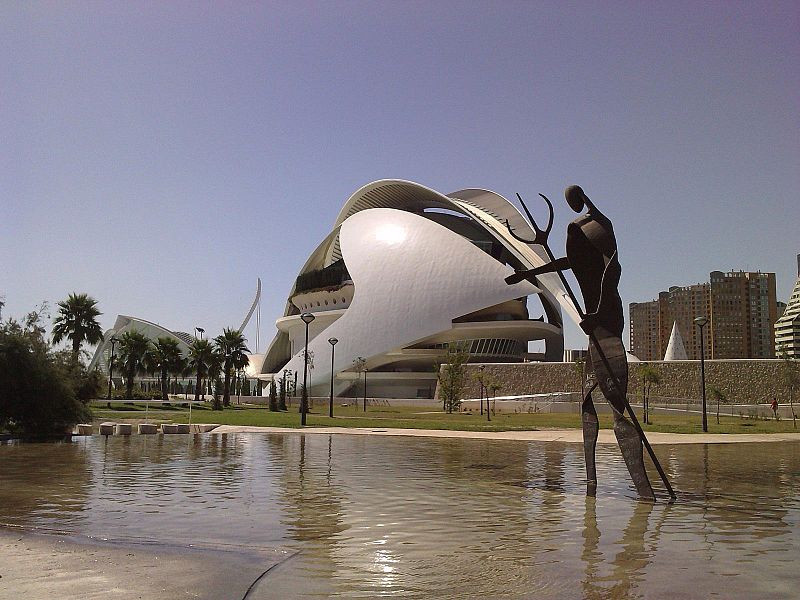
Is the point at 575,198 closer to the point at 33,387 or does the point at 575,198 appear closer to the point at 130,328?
the point at 33,387

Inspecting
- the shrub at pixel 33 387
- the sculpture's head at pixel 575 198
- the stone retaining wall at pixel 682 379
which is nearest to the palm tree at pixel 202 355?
the stone retaining wall at pixel 682 379

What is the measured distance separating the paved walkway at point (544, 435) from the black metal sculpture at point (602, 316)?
1094 cm

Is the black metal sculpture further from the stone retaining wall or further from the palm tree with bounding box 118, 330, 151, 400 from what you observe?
the palm tree with bounding box 118, 330, 151, 400

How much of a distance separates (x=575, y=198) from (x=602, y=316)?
6.12 ft

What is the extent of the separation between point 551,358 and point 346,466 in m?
53.1

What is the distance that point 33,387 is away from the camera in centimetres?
2352

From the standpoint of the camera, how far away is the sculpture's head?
1137cm

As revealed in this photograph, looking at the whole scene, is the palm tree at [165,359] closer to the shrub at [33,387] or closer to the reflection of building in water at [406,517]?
the shrub at [33,387]

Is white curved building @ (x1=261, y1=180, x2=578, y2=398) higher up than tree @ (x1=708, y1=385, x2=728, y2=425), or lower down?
higher up

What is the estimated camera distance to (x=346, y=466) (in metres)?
15.0

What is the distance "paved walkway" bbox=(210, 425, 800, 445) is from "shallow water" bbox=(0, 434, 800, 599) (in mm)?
5450


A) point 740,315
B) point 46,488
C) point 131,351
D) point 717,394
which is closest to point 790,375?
point 717,394

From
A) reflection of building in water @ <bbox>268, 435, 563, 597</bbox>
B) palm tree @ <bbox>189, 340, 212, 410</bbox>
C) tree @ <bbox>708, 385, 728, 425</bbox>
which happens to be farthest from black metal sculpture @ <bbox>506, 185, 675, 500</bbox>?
palm tree @ <bbox>189, 340, 212, 410</bbox>

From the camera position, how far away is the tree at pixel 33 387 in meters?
23.2
